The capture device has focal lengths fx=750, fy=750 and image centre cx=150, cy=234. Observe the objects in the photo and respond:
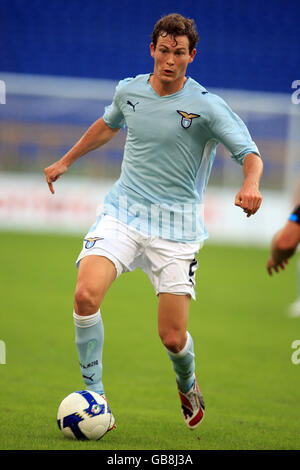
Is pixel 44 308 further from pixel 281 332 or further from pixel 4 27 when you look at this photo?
pixel 4 27

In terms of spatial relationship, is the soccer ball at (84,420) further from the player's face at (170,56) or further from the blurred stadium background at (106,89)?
the blurred stadium background at (106,89)

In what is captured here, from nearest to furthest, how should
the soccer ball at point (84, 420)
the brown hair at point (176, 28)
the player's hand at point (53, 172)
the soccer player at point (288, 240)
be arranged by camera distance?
the soccer player at point (288, 240)
the soccer ball at point (84, 420)
the brown hair at point (176, 28)
the player's hand at point (53, 172)

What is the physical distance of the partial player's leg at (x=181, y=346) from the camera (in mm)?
4438

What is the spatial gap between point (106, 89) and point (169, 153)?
15.5m

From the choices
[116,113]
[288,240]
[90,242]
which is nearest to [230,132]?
[116,113]

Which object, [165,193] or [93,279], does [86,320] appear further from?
[165,193]

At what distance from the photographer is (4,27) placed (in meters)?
21.5

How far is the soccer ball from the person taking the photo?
4.09m

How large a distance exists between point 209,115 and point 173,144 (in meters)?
0.28

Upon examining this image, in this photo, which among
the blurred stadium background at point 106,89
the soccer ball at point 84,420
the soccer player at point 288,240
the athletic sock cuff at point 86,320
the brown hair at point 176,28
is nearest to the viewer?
the soccer player at point 288,240

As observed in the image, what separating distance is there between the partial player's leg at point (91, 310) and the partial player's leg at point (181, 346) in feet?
1.22

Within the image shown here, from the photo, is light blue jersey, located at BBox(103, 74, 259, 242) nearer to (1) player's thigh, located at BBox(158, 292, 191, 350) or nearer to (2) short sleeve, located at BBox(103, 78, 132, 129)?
(2) short sleeve, located at BBox(103, 78, 132, 129)


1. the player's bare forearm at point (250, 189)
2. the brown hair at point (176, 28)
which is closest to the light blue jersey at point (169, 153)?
the player's bare forearm at point (250, 189)
